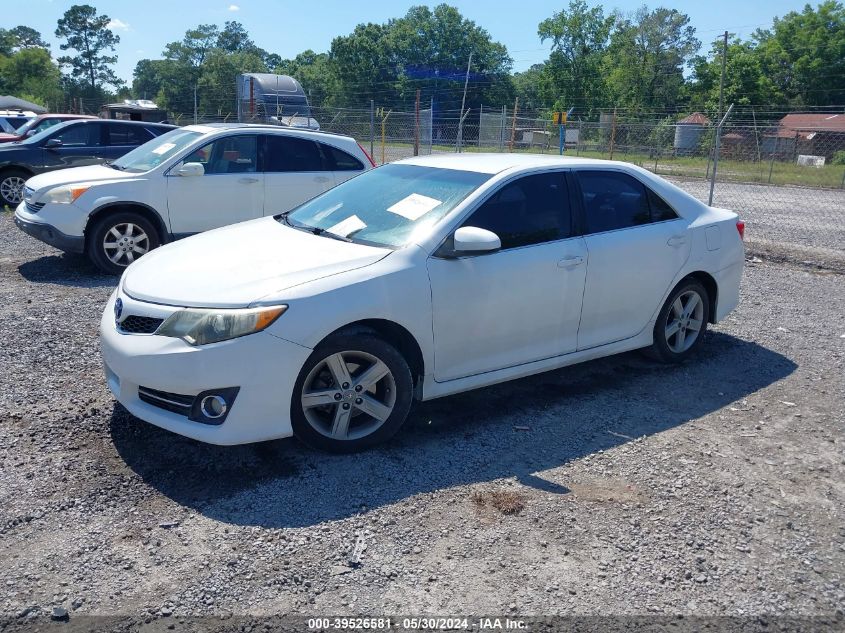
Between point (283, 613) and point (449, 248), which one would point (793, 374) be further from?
point (283, 613)

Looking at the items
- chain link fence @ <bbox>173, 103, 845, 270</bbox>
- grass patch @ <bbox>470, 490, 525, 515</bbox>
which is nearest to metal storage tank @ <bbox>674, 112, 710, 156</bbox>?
chain link fence @ <bbox>173, 103, 845, 270</bbox>

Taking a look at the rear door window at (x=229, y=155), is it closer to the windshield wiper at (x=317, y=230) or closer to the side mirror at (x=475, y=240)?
the windshield wiper at (x=317, y=230)

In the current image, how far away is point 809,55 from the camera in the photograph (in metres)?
53.8

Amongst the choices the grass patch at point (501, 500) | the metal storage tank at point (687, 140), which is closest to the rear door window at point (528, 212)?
the grass patch at point (501, 500)

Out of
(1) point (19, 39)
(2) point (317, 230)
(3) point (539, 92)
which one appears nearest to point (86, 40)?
(1) point (19, 39)

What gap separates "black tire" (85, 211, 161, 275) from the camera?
8.40 meters

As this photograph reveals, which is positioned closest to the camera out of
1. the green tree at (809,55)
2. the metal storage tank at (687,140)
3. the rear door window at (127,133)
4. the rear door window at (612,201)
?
the rear door window at (612,201)

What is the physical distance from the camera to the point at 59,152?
41.8 feet

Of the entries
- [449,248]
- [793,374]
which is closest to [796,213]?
[793,374]

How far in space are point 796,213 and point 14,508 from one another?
17927mm

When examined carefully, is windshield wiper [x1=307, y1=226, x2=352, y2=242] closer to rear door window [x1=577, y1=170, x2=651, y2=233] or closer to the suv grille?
the suv grille

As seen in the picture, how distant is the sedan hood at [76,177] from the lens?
843 cm

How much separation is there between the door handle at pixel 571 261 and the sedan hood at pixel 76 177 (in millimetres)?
5581

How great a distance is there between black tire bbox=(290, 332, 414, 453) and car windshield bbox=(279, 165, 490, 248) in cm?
71
